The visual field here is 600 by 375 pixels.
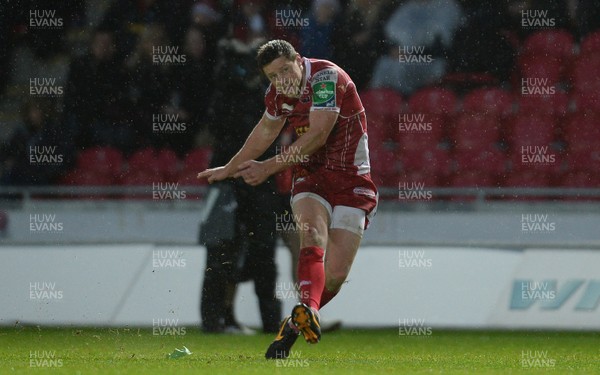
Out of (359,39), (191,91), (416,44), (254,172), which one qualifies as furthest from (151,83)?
(254,172)

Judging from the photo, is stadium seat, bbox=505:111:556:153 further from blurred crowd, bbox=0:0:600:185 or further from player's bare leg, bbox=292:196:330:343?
player's bare leg, bbox=292:196:330:343

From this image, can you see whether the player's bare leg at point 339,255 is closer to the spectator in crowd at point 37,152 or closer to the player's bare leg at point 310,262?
the player's bare leg at point 310,262

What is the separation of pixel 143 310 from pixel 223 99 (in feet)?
6.18

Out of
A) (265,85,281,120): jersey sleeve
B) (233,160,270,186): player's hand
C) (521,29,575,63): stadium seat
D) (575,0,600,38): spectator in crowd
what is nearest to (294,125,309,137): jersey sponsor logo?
(265,85,281,120): jersey sleeve

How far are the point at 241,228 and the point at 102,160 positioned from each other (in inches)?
151

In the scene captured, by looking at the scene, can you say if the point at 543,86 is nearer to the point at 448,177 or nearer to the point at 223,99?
the point at 448,177

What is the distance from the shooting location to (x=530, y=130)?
39.9ft

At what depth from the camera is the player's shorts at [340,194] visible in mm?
6715

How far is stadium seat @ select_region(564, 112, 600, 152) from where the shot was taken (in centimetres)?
1206

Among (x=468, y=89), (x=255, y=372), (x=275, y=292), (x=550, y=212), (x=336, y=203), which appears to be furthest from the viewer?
(x=468, y=89)

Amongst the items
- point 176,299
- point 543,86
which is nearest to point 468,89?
point 543,86

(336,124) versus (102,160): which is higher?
(336,124)

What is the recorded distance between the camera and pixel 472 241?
9016 millimetres

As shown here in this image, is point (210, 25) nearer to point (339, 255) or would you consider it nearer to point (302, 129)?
point (302, 129)
